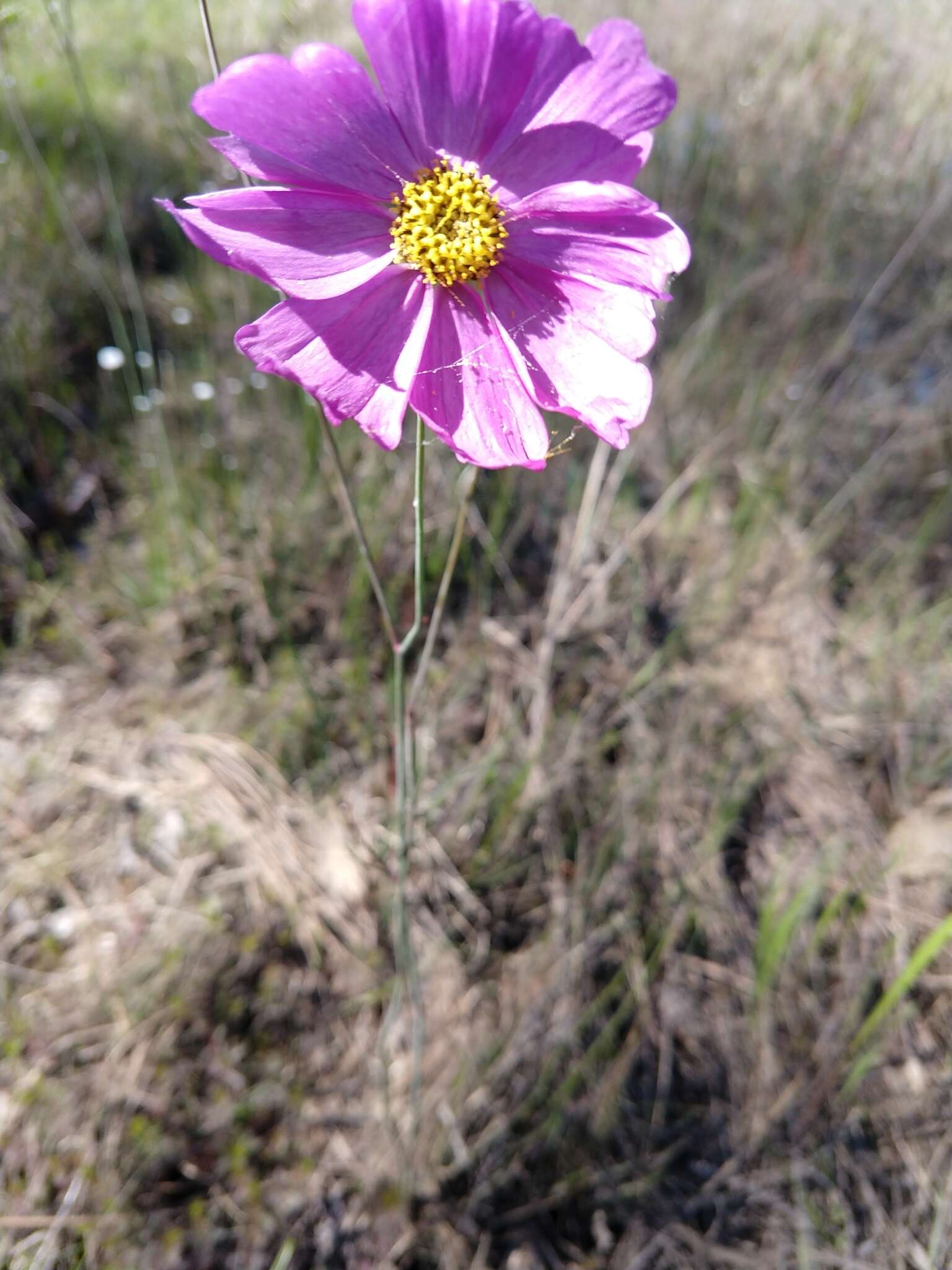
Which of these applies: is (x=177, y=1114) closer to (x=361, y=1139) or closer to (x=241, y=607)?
(x=361, y=1139)

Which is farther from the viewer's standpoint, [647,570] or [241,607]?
[647,570]

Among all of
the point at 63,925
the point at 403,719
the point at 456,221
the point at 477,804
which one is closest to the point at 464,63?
the point at 456,221

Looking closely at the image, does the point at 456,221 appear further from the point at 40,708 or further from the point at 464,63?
the point at 40,708

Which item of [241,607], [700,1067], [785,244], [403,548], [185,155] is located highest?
[185,155]

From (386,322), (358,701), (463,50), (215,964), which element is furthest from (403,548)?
(463,50)

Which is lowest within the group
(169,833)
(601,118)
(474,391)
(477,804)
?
(169,833)

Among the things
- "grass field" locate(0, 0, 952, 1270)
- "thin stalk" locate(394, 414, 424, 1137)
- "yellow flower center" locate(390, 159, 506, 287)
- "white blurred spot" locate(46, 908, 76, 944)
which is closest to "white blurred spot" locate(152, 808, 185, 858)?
"grass field" locate(0, 0, 952, 1270)

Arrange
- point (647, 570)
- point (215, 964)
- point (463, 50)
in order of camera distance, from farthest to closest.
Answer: point (647, 570) < point (215, 964) < point (463, 50)

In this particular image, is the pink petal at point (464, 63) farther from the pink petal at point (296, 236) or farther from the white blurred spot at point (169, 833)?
the white blurred spot at point (169, 833)
